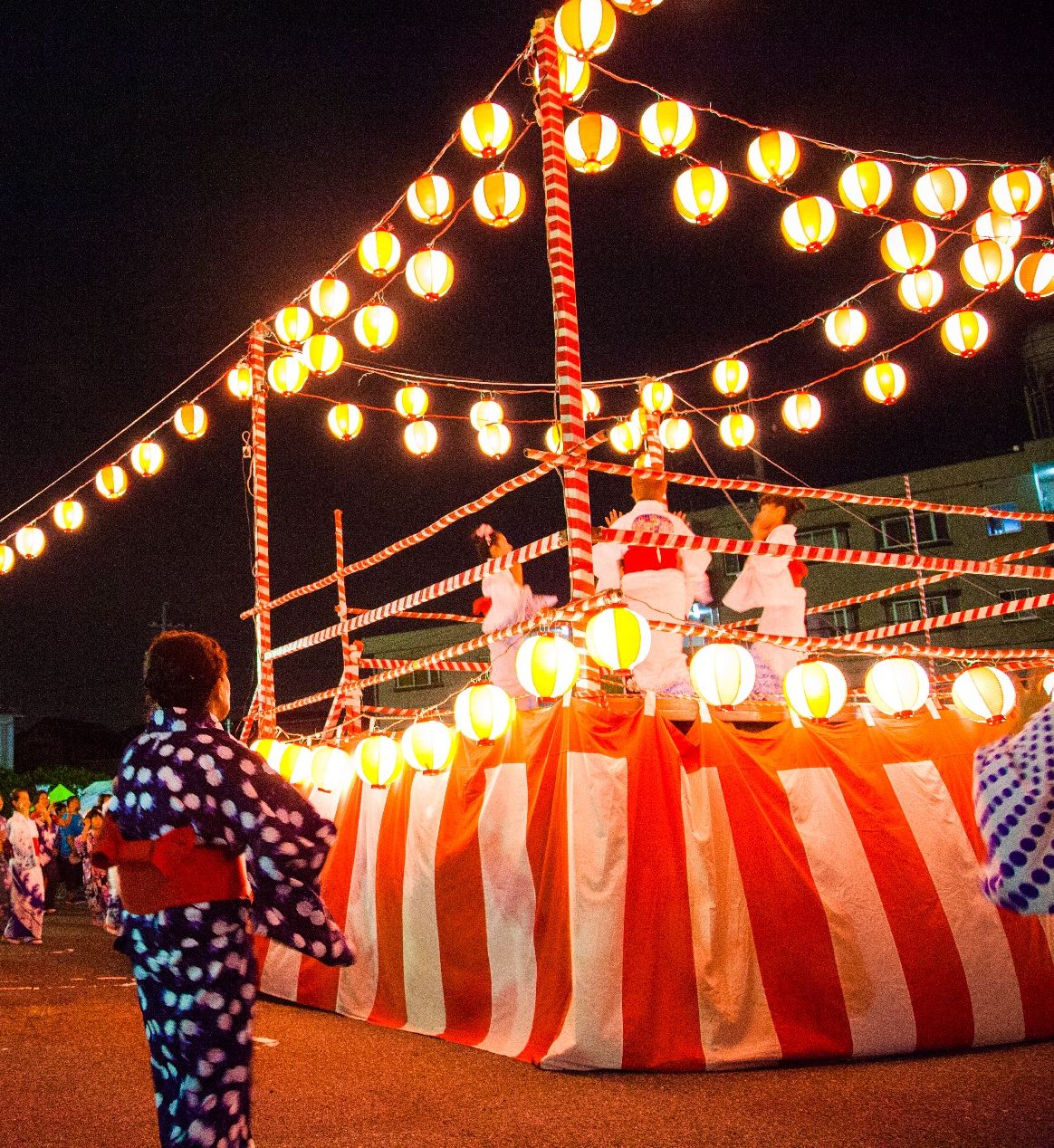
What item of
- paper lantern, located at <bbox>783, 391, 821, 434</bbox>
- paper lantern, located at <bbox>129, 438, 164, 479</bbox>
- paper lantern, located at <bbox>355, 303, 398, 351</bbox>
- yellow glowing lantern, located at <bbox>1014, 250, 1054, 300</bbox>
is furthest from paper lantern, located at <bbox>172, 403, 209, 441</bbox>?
yellow glowing lantern, located at <bbox>1014, 250, 1054, 300</bbox>

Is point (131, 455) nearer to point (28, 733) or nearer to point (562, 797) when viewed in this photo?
point (562, 797)

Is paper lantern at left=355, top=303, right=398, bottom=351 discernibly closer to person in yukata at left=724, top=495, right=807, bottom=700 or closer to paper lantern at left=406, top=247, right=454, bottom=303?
paper lantern at left=406, top=247, right=454, bottom=303

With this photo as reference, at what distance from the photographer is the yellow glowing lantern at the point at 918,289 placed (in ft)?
31.4

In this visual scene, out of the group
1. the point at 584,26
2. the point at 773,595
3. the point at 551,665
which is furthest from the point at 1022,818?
the point at 584,26

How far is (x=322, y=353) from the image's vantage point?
1013 cm

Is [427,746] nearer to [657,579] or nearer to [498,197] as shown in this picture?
[657,579]

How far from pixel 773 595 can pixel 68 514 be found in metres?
9.29

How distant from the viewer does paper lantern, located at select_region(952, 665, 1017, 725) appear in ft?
21.2

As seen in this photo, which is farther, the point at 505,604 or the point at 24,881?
the point at 24,881

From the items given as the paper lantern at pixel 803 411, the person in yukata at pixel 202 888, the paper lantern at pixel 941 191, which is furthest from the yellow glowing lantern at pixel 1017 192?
the person in yukata at pixel 202 888

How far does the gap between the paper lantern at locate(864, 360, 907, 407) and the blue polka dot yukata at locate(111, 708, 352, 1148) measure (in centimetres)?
949

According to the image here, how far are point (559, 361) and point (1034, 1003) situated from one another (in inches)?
199

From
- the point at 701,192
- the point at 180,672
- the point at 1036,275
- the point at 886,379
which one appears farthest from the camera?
the point at 886,379

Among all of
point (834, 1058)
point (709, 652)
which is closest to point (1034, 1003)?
point (834, 1058)
